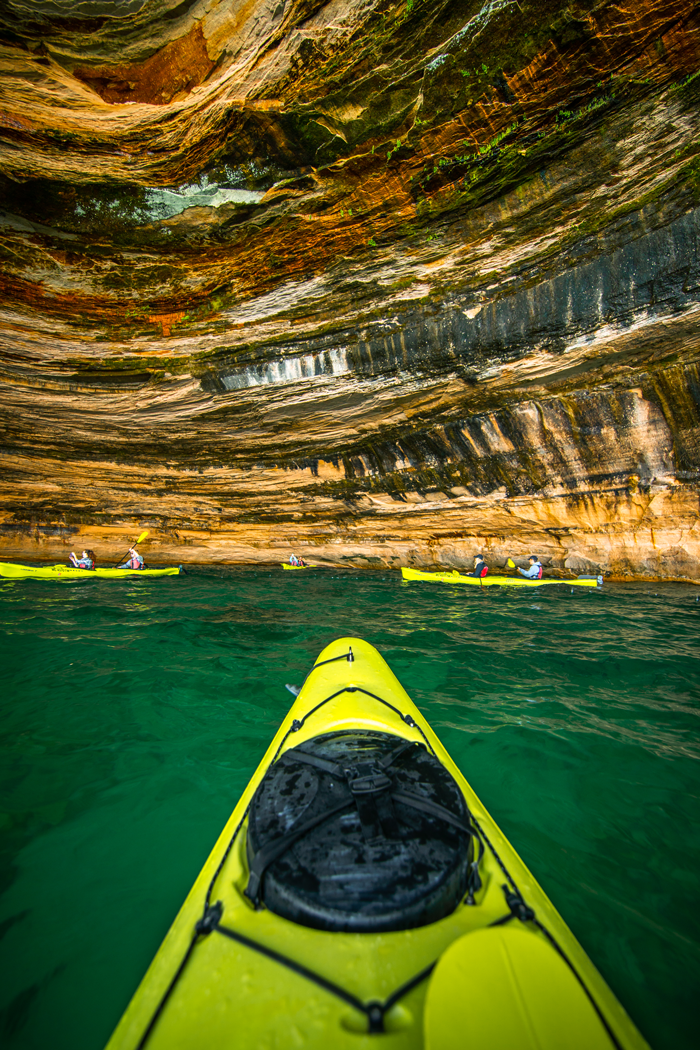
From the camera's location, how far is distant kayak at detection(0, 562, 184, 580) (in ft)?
38.5

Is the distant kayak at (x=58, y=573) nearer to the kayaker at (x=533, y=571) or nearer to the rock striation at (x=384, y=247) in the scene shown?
the rock striation at (x=384, y=247)

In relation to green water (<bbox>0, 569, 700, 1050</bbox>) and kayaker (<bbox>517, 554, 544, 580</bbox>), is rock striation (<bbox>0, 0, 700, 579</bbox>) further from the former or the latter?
green water (<bbox>0, 569, 700, 1050</bbox>)

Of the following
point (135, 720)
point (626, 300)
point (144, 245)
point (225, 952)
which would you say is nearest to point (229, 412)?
point (144, 245)

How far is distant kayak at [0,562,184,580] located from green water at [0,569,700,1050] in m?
5.30

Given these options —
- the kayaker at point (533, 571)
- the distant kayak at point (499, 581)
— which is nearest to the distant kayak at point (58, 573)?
the distant kayak at point (499, 581)

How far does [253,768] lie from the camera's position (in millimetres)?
3393

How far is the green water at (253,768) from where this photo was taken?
78.6 inches

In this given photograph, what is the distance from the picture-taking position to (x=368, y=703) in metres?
3.36

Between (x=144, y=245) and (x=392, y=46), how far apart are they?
18.4 ft

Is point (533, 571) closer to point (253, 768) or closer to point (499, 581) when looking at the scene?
point (499, 581)

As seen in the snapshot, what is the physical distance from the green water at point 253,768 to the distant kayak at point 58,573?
5303 mm

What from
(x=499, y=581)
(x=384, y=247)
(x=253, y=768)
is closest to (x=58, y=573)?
(x=253, y=768)

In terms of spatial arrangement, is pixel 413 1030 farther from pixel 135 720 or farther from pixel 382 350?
pixel 382 350

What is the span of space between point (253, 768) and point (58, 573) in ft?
39.3
